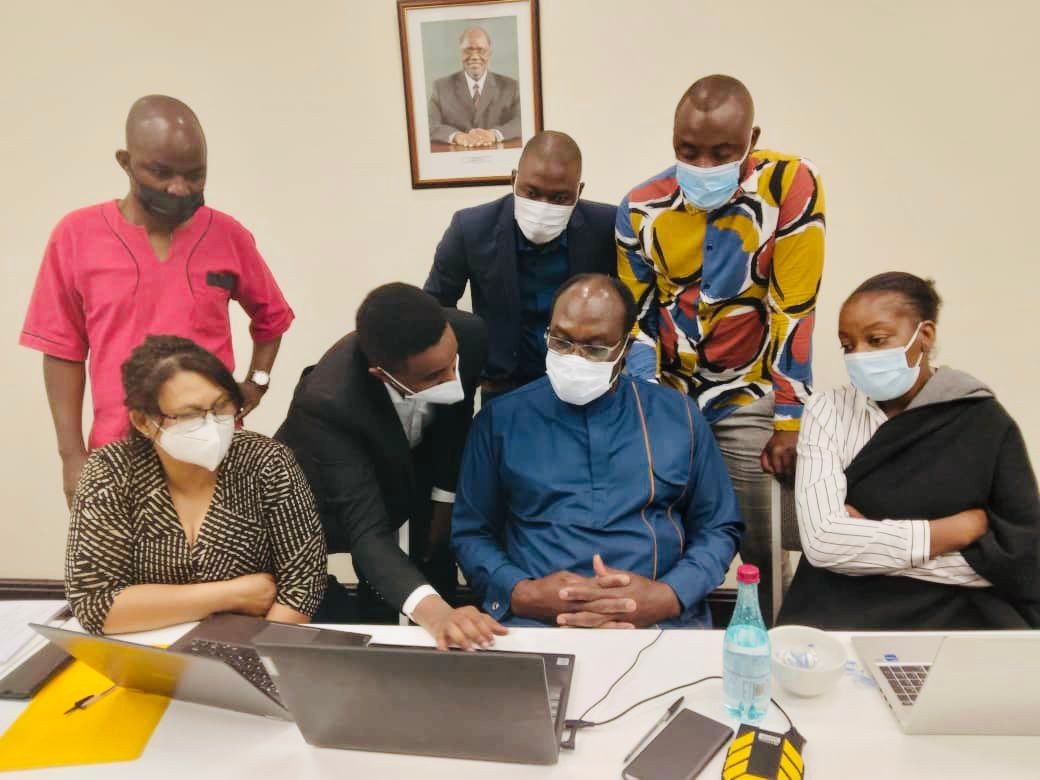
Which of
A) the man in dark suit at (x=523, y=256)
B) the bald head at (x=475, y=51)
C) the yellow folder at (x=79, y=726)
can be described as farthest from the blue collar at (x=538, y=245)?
the yellow folder at (x=79, y=726)

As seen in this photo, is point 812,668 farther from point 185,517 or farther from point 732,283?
point 185,517

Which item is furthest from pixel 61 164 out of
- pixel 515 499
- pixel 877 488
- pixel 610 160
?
pixel 877 488

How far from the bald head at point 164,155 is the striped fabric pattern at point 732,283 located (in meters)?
1.13

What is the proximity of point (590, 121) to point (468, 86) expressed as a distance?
0.43 meters

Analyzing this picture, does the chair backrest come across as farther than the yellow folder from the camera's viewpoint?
Yes

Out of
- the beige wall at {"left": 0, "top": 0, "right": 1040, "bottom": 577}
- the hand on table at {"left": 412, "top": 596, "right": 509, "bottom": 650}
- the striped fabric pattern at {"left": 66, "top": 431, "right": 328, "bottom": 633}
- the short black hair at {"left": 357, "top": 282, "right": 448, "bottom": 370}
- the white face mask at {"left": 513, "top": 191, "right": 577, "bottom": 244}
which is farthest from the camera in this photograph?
the beige wall at {"left": 0, "top": 0, "right": 1040, "bottom": 577}

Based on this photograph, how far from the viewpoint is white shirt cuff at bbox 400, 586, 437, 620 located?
1.51 meters

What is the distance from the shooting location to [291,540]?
1545mm

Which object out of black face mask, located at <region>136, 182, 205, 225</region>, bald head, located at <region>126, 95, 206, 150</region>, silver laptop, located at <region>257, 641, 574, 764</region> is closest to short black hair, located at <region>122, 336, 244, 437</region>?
black face mask, located at <region>136, 182, 205, 225</region>

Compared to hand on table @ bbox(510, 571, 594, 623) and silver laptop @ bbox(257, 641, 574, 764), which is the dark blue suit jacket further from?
silver laptop @ bbox(257, 641, 574, 764)

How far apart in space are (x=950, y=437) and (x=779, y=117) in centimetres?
132

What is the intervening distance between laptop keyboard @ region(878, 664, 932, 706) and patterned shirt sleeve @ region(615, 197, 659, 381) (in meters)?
0.98

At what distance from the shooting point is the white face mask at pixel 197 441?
145 centimetres

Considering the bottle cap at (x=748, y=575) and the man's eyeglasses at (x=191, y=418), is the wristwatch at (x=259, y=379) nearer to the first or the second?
the man's eyeglasses at (x=191, y=418)
